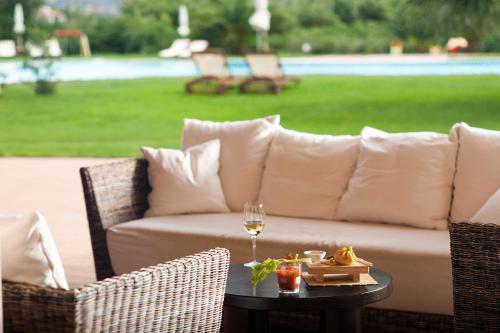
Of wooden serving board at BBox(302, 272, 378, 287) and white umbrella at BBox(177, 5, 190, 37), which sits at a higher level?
white umbrella at BBox(177, 5, 190, 37)

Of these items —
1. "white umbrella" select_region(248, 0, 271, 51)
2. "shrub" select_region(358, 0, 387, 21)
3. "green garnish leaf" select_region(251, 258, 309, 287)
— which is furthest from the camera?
"white umbrella" select_region(248, 0, 271, 51)

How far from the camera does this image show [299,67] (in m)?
11.4

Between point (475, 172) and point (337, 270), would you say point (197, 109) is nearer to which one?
point (475, 172)

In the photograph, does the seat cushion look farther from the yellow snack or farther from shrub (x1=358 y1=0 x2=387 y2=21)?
shrub (x1=358 y1=0 x2=387 y2=21)

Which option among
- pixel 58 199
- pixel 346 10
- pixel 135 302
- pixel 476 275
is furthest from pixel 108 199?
pixel 346 10

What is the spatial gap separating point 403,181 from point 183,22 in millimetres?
7820

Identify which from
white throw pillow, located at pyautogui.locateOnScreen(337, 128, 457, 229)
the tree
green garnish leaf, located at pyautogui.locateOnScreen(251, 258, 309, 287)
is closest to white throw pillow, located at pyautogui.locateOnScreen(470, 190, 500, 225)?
white throw pillow, located at pyautogui.locateOnScreen(337, 128, 457, 229)

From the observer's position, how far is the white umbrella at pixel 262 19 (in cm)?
1143

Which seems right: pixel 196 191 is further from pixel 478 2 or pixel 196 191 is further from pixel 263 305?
pixel 478 2

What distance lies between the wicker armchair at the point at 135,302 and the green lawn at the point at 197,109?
7770 millimetres

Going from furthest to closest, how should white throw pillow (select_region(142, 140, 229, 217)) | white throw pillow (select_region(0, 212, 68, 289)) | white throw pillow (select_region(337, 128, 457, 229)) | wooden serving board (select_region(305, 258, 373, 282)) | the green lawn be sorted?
the green lawn → white throw pillow (select_region(142, 140, 229, 217)) → white throw pillow (select_region(337, 128, 457, 229)) → wooden serving board (select_region(305, 258, 373, 282)) → white throw pillow (select_region(0, 212, 68, 289))

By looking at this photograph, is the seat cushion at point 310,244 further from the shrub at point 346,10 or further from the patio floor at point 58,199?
the shrub at point 346,10

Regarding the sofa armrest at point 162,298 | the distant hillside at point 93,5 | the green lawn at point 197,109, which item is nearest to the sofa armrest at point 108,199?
the sofa armrest at point 162,298

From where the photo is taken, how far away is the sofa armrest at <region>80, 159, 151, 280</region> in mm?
4566
